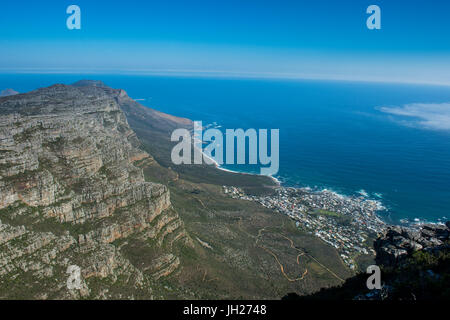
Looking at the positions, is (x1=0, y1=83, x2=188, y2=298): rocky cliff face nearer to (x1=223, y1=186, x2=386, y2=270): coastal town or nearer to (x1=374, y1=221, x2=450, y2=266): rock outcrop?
(x1=374, y1=221, x2=450, y2=266): rock outcrop

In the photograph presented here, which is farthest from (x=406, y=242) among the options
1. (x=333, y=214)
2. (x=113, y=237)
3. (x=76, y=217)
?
(x=333, y=214)

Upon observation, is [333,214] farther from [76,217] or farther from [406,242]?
[76,217]

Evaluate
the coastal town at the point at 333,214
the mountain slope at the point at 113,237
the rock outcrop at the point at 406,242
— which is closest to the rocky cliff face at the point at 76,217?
the mountain slope at the point at 113,237

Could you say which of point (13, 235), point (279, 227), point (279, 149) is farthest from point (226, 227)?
point (279, 149)

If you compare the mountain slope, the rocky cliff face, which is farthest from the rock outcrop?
the rocky cliff face

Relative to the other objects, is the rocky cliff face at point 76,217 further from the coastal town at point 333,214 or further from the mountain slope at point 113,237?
the coastal town at point 333,214
